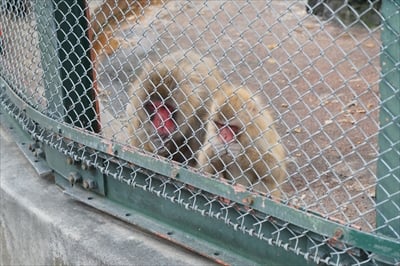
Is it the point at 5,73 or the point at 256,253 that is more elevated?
the point at 5,73

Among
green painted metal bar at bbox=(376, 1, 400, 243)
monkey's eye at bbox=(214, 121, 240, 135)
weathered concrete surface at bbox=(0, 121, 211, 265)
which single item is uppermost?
green painted metal bar at bbox=(376, 1, 400, 243)

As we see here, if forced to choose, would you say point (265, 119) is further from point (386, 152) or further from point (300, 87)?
point (300, 87)

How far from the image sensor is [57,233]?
3.22 m

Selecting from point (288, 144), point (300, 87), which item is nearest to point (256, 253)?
point (288, 144)

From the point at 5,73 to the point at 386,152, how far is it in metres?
2.62

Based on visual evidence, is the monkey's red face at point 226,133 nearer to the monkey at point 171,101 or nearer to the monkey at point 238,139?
the monkey at point 238,139

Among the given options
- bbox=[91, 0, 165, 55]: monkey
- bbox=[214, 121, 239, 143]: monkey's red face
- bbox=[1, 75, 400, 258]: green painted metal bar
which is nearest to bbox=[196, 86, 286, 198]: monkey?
bbox=[214, 121, 239, 143]: monkey's red face

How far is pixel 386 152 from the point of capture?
2141 mm

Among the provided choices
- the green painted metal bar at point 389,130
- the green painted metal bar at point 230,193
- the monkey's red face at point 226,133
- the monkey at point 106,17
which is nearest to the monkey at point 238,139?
the monkey's red face at point 226,133

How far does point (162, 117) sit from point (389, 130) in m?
1.60

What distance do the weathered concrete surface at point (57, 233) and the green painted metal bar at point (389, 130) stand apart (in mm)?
903

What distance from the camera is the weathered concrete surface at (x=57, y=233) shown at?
298 centimetres

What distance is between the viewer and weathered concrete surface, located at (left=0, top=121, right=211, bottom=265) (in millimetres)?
2984

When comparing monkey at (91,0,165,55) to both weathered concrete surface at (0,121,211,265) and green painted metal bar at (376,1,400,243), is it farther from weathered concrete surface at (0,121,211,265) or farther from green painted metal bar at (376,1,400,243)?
green painted metal bar at (376,1,400,243)
